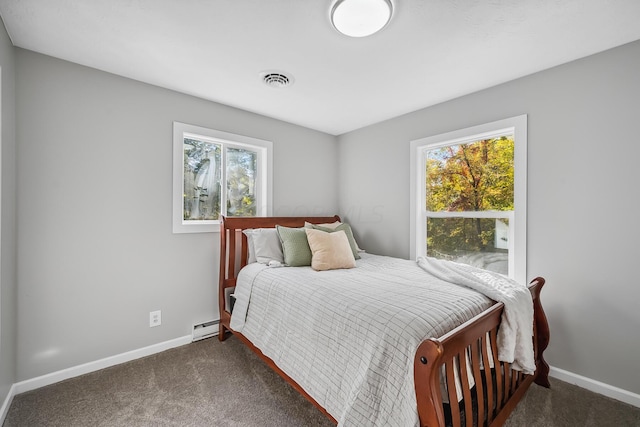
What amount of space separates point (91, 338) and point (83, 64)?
6.79 ft

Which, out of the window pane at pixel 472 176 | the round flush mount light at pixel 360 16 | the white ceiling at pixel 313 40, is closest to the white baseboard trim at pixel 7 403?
the white ceiling at pixel 313 40

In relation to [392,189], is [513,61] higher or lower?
higher

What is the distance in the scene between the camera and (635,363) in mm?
1769

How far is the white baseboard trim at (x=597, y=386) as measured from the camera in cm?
177

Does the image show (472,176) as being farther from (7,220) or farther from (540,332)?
A: (7,220)

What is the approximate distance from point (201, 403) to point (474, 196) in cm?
275

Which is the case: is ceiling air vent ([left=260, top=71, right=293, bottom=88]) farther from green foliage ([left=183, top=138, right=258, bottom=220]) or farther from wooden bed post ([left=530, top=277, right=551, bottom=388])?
wooden bed post ([left=530, top=277, right=551, bottom=388])

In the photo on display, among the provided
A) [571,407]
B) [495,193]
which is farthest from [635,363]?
[495,193]

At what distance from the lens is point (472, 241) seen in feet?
8.62

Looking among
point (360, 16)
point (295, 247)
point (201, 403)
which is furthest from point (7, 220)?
point (360, 16)

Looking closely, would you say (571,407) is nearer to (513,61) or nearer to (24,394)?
(513,61)

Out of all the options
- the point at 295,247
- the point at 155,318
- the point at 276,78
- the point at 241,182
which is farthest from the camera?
the point at 241,182

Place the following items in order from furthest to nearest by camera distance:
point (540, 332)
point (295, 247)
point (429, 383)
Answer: point (295, 247) → point (540, 332) → point (429, 383)

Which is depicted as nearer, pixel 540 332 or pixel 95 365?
pixel 540 332
